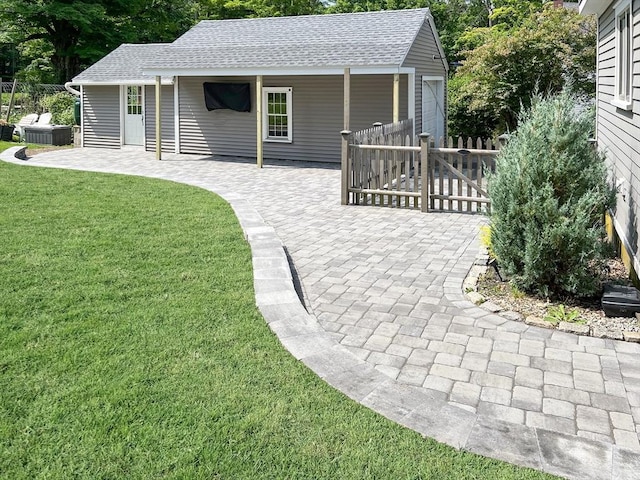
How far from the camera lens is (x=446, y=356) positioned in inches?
159

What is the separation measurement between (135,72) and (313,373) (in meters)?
17.8

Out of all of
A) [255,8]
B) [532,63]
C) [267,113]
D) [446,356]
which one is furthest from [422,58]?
[255,8]

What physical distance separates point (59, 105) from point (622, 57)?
21.3 metres

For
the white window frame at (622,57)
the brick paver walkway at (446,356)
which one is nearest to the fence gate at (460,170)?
the brick paver walkway at (446,356)

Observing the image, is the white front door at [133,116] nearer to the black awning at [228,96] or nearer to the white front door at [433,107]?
the black awning at [228,96]

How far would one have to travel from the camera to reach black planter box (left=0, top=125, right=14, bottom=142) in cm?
2061

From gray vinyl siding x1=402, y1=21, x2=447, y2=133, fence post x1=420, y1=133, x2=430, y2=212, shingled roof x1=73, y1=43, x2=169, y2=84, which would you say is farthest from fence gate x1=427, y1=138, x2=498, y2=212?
→ shingled roof x1=73, y1=43, x2=169, y2=84

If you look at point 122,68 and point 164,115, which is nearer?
point 164,115

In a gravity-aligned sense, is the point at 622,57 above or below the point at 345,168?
above

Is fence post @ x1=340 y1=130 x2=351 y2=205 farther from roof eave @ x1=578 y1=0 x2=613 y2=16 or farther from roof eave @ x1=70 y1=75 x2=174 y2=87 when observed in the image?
roof eave @ x1=70 y1=75 x2=174 y2=87

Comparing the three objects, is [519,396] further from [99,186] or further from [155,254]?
[99,186]

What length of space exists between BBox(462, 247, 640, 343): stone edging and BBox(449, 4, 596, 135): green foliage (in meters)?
12.1

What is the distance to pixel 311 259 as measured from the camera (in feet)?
21.5

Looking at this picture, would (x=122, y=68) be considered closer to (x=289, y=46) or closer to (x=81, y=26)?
(x=289, y=46)
